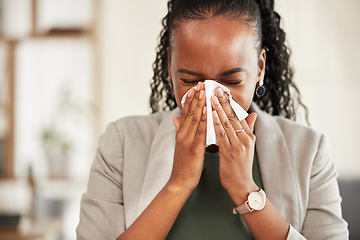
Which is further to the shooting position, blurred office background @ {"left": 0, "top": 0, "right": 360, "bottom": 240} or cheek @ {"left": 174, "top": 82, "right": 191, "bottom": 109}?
blurred office background @ {"left": 0, "top": 0, "right": 360, "bottom": 240}

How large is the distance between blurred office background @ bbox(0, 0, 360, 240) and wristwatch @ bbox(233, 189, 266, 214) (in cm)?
248

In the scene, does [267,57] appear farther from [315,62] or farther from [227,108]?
[315,62]

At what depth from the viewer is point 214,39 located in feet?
3.21

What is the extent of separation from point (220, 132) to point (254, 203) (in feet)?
0.61

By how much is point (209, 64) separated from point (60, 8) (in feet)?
9.63

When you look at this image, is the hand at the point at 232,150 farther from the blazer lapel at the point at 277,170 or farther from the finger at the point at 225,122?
the blazer lapel at the point at 277,170

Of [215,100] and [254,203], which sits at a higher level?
[215,100]

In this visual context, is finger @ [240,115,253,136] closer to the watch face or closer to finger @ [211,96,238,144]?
finger @ [211,96,238,144]

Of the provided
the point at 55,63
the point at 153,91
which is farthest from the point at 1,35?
the point at 153,91

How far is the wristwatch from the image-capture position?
37.9 inches

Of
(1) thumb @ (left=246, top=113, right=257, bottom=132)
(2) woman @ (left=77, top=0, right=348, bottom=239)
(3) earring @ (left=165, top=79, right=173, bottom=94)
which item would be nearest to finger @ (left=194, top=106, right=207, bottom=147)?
(2) woman @ (left=77, top=0, right=348, bottom=239)

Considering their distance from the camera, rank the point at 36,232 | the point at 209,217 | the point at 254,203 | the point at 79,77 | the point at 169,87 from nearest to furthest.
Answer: the point at 254,203 < the point at 209,217 < the point at 169,87 < the point at 36,232 < the point at 79,77

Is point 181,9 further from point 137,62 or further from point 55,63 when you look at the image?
point 55,63

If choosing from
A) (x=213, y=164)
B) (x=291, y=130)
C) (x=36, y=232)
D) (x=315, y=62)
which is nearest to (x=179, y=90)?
(x=213, y=164)
